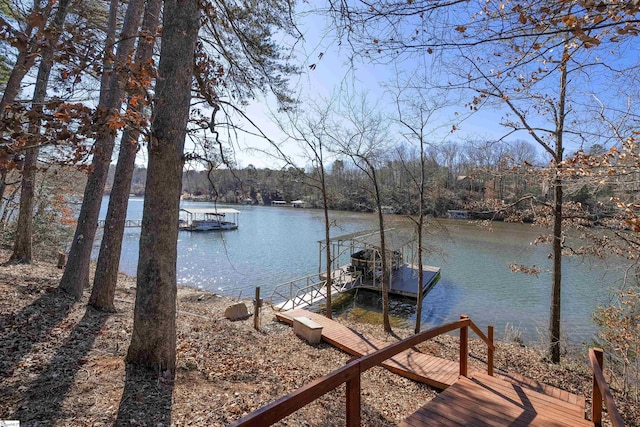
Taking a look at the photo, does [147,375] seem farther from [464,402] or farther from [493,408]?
[493,408]

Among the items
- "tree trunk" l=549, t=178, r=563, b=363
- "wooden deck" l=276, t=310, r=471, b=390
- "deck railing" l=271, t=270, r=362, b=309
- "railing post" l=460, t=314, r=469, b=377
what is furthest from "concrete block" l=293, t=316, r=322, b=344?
"tree trunk" l=549, t=178, r=563, b=363

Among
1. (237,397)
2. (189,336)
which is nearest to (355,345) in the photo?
(189,336)

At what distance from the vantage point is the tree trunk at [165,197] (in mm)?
3311

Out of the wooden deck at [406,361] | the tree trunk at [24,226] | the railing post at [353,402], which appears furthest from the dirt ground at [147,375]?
the tree trunk at [24,226]

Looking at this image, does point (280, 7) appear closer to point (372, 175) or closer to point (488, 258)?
point (372, 175)

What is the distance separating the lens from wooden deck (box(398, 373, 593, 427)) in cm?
291

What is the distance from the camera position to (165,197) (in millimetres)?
3322

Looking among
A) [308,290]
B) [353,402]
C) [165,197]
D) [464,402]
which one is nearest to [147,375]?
[165,197]

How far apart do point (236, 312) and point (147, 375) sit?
632 cm

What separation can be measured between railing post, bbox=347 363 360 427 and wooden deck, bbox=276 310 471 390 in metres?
3.24

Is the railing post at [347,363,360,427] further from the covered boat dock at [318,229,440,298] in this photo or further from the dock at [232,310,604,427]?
the covered boat dock at [318,229,440,298]

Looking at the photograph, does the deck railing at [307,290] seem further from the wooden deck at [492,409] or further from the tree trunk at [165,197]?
the wooden deck at [492,409]

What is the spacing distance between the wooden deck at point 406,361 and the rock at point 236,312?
2506 millimetres

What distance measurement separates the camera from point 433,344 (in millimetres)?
7945
